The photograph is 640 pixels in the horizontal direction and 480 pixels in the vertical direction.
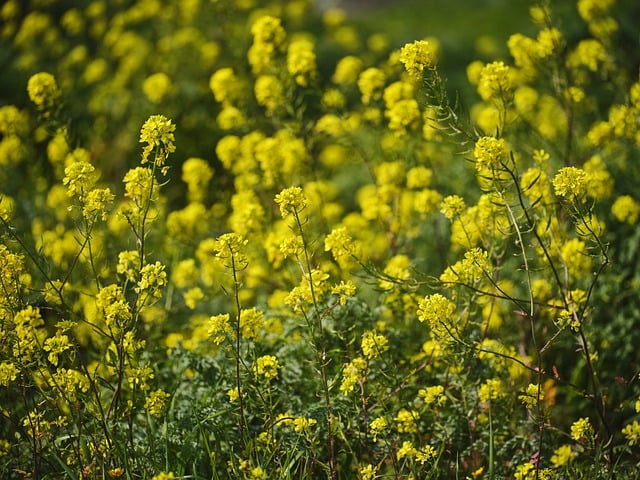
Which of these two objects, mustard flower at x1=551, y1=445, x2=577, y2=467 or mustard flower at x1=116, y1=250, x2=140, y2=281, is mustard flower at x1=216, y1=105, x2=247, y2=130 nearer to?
mustard flower at x1=116, y1=250, x2=140, y2=281

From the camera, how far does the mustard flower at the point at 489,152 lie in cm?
266

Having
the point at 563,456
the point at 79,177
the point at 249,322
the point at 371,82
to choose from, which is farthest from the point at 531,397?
the point at 371,82

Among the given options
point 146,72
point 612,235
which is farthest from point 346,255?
point 146,72

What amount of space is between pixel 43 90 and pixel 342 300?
1962 mm

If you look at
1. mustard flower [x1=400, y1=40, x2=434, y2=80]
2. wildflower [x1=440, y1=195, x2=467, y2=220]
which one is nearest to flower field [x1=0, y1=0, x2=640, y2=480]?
mustard flower [x1=400, y1=40, x2=434, y2=80]

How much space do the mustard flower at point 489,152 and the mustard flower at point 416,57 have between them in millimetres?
335

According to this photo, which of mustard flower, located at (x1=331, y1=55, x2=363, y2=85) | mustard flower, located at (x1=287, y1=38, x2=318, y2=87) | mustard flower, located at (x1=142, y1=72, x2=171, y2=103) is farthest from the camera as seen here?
mustard flower, located at (x1=142, y1=72, x2=171, y2=103)

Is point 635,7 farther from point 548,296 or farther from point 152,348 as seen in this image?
point 152,348

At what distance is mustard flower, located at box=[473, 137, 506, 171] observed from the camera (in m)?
2.66

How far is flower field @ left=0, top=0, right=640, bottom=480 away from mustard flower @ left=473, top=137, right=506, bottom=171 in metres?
0.01

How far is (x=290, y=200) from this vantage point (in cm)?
263

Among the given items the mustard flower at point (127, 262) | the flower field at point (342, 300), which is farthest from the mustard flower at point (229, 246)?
the mustard flower at point (127, 262)

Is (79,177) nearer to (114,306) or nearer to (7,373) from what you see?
(114,306)

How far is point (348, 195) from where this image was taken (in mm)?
6410
